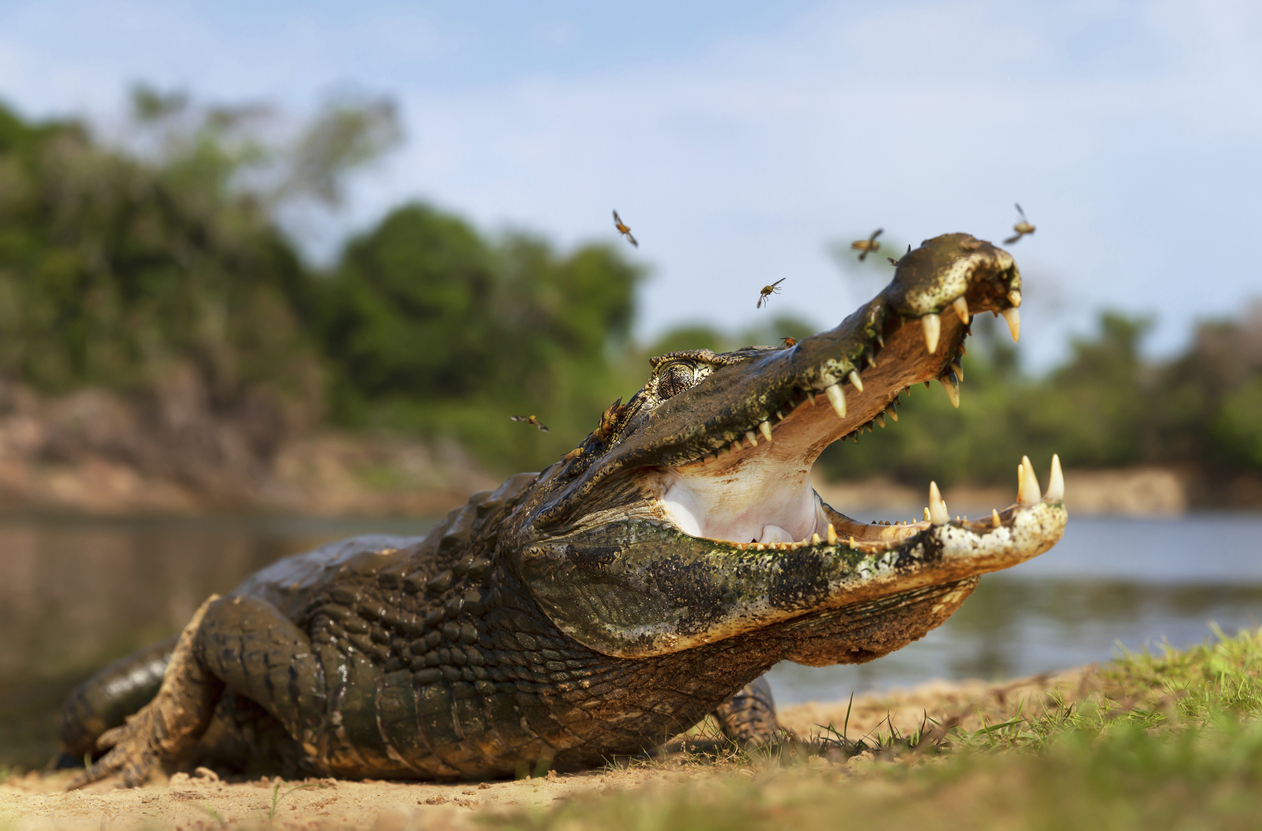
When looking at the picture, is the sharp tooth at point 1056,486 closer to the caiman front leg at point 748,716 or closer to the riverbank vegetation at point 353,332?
the caiman front leg at point 748,716

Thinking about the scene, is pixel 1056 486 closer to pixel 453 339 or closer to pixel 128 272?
pixel 128 272

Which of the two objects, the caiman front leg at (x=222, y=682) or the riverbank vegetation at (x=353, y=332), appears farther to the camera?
the riverbank vegetation at (x=353, y=332)

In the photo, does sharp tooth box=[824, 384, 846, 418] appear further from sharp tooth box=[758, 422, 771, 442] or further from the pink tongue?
the pink tongue

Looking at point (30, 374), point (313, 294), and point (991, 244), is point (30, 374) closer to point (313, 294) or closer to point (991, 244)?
point (313, 294)

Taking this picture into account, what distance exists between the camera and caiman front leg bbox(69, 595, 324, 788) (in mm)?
3641

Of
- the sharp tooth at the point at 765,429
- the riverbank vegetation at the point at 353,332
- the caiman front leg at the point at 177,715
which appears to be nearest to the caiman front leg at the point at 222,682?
the caiman front leg at the point at 177,715

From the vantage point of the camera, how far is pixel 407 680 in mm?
3463

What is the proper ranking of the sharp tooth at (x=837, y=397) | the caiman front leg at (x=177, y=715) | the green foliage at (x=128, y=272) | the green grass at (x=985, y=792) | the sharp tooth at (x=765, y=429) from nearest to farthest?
1. the green grass at (x=985, y=792)
2. the sharp tooth at (x=837, y=397)
3. the sharp tooth at (x=765, y=429)
4. the caiman front leg at (x=177, y=715)
5. the green foliage at (x=128, y=272)

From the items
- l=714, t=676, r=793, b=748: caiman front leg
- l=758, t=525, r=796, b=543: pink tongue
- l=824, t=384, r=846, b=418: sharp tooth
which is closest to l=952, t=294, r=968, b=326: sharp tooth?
l=824, t=384, r=846, b=418: sharp tooth

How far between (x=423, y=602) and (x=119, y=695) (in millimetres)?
2277

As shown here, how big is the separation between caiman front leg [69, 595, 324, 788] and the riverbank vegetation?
31.9 meters

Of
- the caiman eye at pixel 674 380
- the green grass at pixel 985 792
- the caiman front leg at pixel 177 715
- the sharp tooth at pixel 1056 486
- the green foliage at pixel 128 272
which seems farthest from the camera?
the green foliage at pixel 128 272

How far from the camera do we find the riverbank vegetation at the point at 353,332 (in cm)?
3653

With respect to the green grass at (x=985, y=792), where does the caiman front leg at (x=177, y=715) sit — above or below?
above
